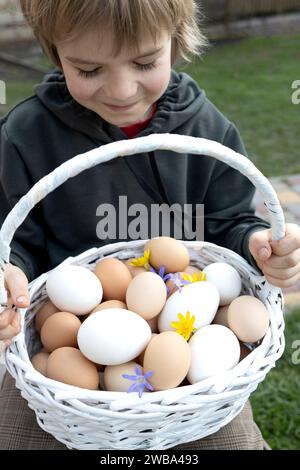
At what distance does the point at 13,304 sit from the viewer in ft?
2.85

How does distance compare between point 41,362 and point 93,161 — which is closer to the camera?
point 93,161

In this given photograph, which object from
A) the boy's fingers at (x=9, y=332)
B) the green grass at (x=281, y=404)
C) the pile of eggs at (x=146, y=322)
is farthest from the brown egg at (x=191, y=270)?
the green grass at (x=281, y=404)

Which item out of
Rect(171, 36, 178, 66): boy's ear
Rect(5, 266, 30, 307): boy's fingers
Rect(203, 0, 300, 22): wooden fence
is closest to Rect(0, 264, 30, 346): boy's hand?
Rect(5, 266, 30, 307): boy's fingers

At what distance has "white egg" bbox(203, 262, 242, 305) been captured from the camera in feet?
3.31

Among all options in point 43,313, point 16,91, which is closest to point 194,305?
point 43,313

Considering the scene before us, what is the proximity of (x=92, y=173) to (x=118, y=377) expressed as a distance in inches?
18.1

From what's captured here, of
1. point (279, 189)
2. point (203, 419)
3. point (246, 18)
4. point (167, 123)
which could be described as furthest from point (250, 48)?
point (203, 419)

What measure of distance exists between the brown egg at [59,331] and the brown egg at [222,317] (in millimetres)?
237

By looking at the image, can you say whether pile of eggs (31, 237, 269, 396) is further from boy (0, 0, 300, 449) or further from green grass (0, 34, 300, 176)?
green grass (0, 34, 300, 176)

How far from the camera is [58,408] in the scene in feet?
2.51

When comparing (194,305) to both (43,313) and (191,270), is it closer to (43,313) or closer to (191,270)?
(191,270)

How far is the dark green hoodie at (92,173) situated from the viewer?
1.16 m
